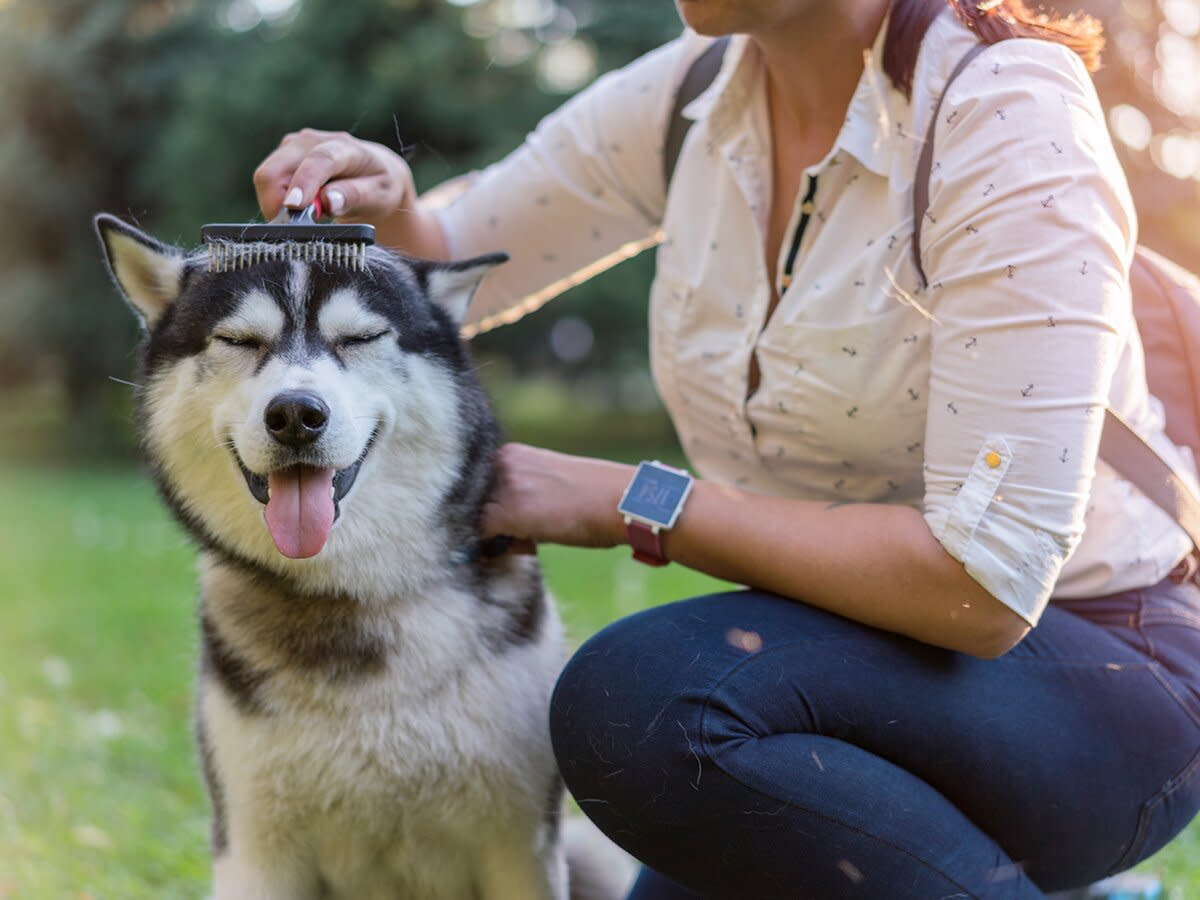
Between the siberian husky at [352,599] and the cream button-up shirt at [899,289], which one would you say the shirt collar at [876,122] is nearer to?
the cream button-up shirt at [899,289]

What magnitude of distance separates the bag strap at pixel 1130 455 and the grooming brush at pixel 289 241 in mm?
836

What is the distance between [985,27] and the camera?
1748mm

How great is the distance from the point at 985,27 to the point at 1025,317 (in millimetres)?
467

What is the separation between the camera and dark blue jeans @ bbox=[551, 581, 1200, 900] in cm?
167

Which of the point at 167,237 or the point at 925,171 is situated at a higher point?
the point at 925,171

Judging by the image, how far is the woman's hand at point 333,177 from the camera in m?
1.88

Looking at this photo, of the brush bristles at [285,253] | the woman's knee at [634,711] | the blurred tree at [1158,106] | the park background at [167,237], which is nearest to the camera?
the woman's knee at [634,711]

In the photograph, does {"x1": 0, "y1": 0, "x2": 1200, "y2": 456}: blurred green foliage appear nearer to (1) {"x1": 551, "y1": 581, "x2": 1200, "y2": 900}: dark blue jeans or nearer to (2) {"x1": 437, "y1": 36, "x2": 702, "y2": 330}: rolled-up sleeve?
(2) {"x1": 437, "y1": 36, "x2": 702, "y2": 330}: rolled-up sleeve

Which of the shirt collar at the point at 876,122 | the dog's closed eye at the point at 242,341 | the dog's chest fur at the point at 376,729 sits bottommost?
the dog's chest fur at the point at 376,729

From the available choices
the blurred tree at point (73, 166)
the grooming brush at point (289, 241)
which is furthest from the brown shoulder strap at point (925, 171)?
the blurred tree at point (73, 166)

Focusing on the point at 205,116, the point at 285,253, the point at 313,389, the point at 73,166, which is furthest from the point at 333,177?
the point at 73,166

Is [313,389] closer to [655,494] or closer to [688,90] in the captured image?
[655,494]

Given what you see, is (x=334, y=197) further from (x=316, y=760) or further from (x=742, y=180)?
(x=316, y=760)

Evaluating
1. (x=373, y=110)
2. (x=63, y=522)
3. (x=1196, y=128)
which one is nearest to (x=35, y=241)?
(x=373, y=110)
